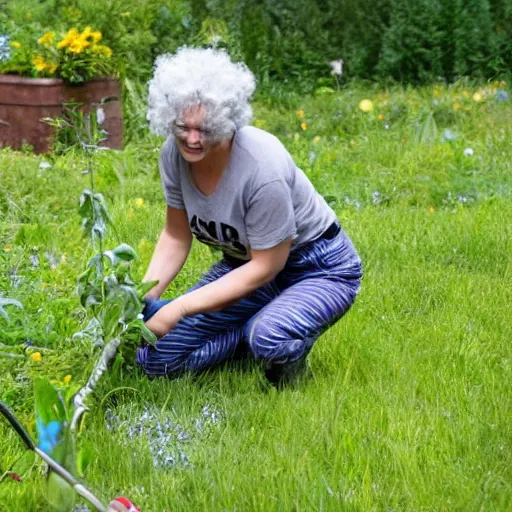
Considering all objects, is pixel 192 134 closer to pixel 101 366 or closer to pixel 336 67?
pixel 101 366

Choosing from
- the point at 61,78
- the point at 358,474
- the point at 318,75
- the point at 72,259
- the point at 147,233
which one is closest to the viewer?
the point at 358,474

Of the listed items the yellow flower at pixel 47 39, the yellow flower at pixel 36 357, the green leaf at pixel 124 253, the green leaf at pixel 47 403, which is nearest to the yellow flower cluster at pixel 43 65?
the yellow flower at pixel 47 39

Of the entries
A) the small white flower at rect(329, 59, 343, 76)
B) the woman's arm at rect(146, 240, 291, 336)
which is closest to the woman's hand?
the woman's arm at rect(146, 240, 291, 336)

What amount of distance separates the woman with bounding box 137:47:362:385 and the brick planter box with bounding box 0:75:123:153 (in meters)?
2.95

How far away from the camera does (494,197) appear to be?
5062 millimetres

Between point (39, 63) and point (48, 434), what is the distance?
438 centimetres

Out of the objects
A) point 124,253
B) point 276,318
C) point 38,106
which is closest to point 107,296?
point 124,253

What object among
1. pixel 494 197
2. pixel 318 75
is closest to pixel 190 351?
pixel 494 197

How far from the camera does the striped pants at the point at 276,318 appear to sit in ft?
9.91

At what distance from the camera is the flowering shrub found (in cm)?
603

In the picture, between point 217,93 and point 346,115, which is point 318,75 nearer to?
point 346,115

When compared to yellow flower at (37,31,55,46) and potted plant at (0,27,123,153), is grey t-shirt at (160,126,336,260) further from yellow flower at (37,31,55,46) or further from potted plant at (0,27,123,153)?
yellow flower at (37,31,55,46)

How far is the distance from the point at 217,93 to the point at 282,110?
15.1ft

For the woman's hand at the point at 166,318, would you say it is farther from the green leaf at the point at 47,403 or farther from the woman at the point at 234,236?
the green leaf at the point at 47,403
